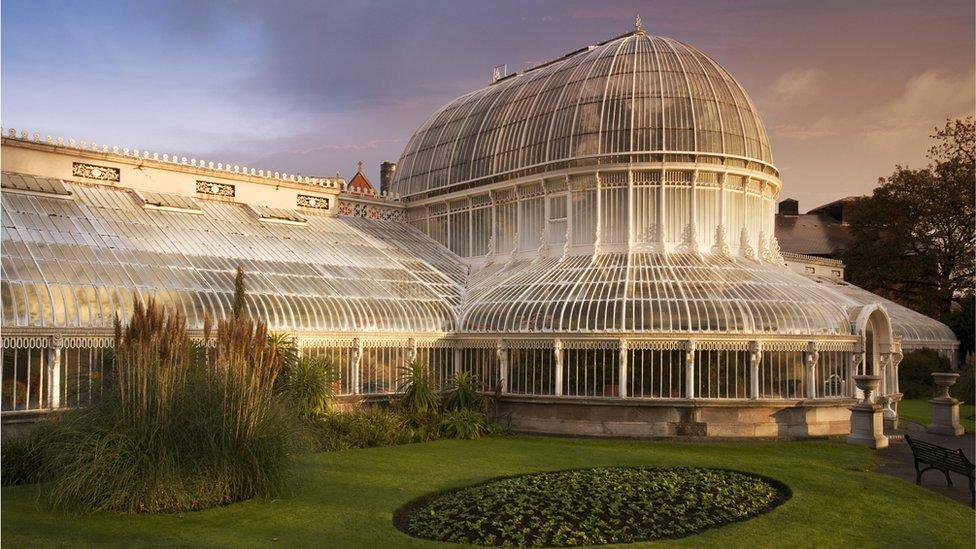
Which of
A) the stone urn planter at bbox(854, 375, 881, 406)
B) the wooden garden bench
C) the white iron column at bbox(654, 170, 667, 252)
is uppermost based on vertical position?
the white iron column at bbox(654, 170, 667, 252)

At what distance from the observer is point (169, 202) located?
27125 mm

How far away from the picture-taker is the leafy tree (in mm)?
50625

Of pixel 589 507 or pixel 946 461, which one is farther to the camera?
pixel 946 461

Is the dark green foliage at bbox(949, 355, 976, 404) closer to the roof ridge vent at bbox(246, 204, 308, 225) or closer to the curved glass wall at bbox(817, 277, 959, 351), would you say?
the curved glass wall at bbox(817, 277, 959, 351)

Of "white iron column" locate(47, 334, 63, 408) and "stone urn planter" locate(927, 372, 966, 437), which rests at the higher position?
"white iron column" locate(47, 334, 63, 408)

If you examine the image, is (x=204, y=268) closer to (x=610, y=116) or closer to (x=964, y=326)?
(x=610, y=116)

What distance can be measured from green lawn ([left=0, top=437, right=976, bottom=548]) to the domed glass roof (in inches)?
476

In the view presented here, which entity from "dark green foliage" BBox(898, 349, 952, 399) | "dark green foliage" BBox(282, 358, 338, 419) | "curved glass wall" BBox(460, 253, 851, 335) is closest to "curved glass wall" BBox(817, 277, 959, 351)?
"dark green foliage" BBox(898, 349, 952, 399)

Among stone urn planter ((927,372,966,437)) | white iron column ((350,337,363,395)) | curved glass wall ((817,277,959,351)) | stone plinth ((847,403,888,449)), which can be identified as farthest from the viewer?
curved glass wall ((817,277,959,351))

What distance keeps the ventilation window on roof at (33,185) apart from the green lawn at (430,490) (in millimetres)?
11768

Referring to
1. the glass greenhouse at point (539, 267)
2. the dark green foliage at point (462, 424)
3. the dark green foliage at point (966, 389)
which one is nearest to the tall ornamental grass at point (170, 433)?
the glass greenhouse at point (539, 267)

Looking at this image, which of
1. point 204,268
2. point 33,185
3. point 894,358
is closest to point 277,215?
point 204,268

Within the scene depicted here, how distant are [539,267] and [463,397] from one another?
6122 mm

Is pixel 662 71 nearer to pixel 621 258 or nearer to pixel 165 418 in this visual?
pixel 621 258
